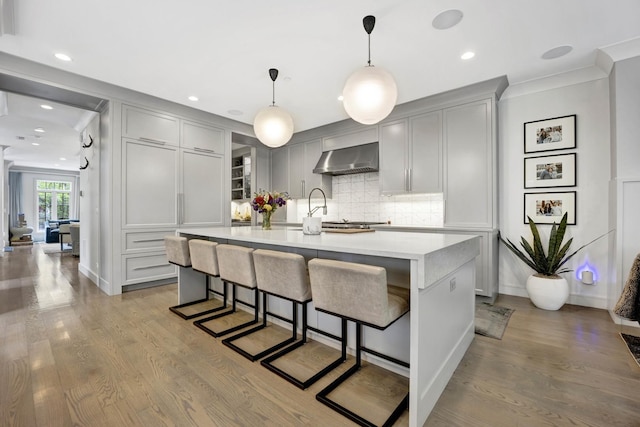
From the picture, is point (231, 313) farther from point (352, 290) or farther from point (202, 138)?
point (202, 138)

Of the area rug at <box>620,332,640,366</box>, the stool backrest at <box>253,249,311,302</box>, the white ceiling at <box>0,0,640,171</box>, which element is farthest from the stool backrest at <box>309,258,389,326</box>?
the area rug at <box>620,332,640,366</box>

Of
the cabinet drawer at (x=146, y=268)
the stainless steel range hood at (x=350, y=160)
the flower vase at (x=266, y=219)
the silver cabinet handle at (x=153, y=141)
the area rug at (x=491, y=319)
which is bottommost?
the area rug at (x=491, y=319)

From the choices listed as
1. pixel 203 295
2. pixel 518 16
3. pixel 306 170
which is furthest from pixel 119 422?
pixel 306 170

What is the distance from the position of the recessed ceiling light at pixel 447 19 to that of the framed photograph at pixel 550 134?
1949 millimetres

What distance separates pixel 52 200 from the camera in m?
11.3

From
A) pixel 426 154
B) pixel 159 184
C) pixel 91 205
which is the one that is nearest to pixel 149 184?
pixel 159 184

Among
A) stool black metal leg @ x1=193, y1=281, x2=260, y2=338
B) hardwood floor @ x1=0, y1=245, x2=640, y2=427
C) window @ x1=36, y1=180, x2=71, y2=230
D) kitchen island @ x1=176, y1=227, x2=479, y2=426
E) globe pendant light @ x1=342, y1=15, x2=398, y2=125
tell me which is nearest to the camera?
kitchen island @ x1=176, y1=227, x2=479, y2=426

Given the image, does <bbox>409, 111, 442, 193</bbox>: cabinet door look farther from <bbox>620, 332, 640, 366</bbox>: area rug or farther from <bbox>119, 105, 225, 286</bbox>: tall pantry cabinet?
<bbox>119, 105, 225, 286</bbox>: tall pantry cabinet

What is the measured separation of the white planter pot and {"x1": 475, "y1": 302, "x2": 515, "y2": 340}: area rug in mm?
339

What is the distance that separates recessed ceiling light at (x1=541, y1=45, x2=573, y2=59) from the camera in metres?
2.66

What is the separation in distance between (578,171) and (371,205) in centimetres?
269

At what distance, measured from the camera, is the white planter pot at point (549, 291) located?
292 cm

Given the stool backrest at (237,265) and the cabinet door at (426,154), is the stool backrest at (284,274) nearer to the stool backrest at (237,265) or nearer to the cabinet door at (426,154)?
the stool backrest at (237,265)

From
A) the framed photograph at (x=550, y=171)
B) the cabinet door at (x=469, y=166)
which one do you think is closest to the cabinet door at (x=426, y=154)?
the cabinet door at (x=469, y=166)
